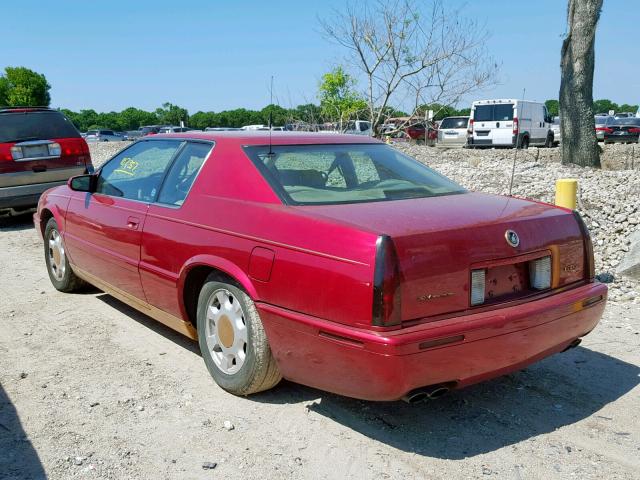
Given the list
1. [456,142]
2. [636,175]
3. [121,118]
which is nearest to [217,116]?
[121,118]

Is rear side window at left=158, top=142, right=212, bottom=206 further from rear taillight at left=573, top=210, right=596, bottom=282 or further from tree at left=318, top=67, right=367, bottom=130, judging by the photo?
tree at left=318, top=67, right=367, bottom=130

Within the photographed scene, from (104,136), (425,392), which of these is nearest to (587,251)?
(425,392)

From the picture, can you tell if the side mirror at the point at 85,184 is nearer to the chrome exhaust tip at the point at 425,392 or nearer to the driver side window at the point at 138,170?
the driver side window at the point at 138,170

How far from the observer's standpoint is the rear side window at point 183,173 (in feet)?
13.8

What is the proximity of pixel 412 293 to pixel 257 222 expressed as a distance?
1.00 meters

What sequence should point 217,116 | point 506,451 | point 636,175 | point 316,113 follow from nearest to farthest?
point 506,451, point 636,175, point 316,113, point 217,116

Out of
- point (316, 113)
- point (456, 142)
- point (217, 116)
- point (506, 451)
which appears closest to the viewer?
point (506, 451)

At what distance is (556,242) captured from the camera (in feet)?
11.5

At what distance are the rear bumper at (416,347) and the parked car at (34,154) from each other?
7446 mm

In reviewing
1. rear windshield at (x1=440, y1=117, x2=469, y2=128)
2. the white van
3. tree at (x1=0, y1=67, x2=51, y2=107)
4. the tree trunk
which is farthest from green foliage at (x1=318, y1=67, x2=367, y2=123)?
tree at (x1=0, y1=67, x2=51, y2=107)

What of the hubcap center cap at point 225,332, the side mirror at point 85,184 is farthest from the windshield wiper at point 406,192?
the side mirror at point 85,184

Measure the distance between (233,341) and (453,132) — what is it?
90.7 feet

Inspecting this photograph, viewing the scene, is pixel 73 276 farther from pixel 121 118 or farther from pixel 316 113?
pixel 121 118

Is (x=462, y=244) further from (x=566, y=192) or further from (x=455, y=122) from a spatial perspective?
(x=455, y=122)
